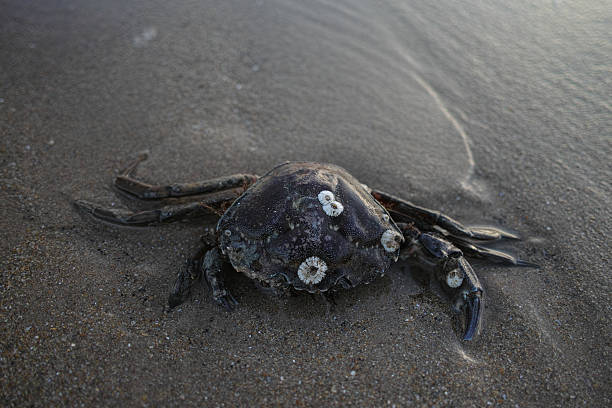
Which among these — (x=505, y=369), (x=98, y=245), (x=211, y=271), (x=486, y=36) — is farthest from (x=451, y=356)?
(x=486, y=36)

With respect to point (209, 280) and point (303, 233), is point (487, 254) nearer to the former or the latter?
point (303, 233)

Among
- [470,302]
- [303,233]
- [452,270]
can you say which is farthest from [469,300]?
[303,233]

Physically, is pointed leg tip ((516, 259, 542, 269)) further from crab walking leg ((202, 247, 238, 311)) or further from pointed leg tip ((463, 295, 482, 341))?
crab walking leg ((202, 247, 238, 311))

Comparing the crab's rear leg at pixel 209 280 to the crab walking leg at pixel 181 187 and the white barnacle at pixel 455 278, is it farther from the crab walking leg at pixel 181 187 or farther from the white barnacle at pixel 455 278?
the white barnacle at pixel 455 278

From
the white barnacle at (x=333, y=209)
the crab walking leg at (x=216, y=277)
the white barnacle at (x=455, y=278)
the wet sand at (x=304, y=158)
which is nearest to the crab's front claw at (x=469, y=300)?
the white barnacle at (x=455, y=278)

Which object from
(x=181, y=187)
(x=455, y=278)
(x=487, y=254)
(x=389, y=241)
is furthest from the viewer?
(x=181, y=187)

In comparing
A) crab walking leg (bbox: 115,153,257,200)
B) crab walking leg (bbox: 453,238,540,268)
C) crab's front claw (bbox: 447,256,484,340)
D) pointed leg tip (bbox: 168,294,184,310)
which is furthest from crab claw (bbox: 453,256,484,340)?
pointed leg tip (bbox: 168,294,184,310)
